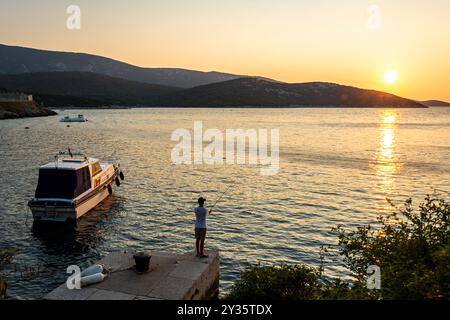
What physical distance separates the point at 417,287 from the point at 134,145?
232ft

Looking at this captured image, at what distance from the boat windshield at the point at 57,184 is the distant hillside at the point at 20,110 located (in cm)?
13135

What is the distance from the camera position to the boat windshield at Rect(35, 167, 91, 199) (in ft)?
90.0

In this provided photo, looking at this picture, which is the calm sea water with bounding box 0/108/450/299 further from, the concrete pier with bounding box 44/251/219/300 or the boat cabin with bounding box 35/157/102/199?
the concrete pier with bounding box 44/251/219/300

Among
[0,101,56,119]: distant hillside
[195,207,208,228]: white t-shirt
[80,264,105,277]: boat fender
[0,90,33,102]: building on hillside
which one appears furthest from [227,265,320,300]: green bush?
[0,90,33,102]: building on hillside

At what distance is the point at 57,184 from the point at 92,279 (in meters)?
15.4

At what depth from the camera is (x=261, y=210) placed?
1256 inches

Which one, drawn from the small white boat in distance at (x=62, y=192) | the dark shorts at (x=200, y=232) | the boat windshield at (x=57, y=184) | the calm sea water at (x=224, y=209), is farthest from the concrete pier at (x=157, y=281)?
the boat windshield at (x=57, y=184)

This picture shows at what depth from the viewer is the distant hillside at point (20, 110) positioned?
144 meters

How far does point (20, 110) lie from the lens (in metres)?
153

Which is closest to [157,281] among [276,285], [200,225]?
[200,225]

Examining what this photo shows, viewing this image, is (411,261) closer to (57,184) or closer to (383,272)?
(383,272)

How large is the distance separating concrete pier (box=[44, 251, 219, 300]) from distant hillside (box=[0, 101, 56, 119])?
480ft

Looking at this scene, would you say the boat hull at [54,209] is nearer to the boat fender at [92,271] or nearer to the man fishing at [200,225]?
the boat fender at [92,271]

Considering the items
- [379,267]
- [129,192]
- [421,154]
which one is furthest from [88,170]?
[421,154]
